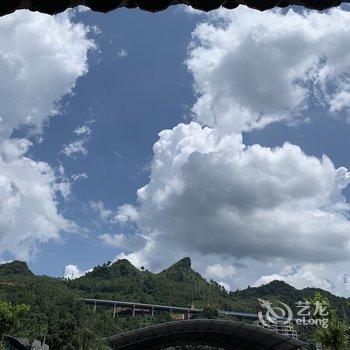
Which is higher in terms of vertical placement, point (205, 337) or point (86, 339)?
point (205, 337)

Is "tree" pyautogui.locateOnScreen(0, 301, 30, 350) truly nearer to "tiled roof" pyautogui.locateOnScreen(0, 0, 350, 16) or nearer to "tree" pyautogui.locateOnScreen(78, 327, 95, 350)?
"tree" pyautogui.locateOnScreen(78, 327, 95, 350)

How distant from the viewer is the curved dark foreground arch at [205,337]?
4875 cm

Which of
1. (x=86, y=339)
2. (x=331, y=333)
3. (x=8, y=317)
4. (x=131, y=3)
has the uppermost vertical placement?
(x=131, y=3)

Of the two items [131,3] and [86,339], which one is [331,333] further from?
[86,339]

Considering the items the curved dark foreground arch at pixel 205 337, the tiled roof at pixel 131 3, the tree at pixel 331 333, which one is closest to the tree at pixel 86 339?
the curved dark foreground arch at pixel 205 337

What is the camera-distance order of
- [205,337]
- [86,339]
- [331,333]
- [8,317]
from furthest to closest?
1. [86,339]
2. [205,337]
3. [8,317]
4. [331,333]

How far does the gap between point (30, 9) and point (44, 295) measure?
14570 centimetres

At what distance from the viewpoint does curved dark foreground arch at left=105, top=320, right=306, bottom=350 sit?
160 ft

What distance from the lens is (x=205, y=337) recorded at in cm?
6106

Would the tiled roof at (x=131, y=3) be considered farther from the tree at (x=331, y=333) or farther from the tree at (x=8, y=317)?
the tree at (x=8, y=317)

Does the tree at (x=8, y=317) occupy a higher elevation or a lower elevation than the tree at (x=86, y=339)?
higher

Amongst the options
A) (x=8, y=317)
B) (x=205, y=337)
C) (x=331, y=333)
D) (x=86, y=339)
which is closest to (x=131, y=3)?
(x=331, y=333)

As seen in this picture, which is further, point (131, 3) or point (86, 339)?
point (86, 339)

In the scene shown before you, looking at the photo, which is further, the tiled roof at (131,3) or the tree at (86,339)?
the tree at (86,339)
